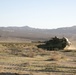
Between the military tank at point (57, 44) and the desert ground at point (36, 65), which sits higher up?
the military tank at point (57, 44)

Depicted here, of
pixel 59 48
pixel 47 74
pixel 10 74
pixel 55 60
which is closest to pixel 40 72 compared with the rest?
pixel 47 74

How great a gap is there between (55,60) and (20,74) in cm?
897

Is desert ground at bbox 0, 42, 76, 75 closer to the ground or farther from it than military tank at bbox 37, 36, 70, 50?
closer to the ground

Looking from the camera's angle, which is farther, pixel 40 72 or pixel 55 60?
pixel 55 60

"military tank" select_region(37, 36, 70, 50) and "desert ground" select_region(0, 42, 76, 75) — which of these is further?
"military tank" select_region(37, 36, 70, 50)

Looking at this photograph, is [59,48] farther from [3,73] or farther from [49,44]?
[3,73]

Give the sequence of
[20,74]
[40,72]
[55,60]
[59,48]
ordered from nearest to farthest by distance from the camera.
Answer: [20,74] → [40,72] → [55,60] → [59,48]

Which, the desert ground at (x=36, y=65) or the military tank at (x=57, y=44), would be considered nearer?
the desert ground at (x=36, y=65)

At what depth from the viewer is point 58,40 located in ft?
137

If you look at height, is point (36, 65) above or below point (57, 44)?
below

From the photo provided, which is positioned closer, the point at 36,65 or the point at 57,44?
the point at 36,65

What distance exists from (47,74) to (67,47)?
2580cm

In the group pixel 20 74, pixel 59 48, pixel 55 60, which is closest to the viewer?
pixel 20 74

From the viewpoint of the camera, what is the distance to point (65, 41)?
136 ft
